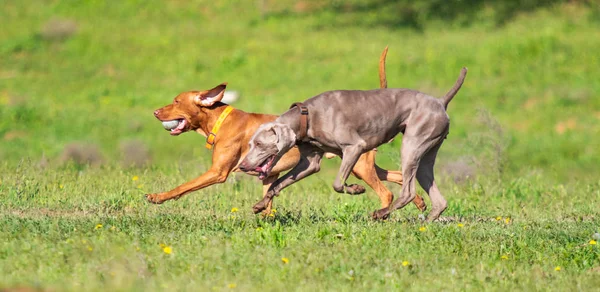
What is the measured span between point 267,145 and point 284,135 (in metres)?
0.17

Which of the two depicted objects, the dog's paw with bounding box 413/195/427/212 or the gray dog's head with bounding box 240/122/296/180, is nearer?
the gray dog's head with bounding box 240/122/296/180

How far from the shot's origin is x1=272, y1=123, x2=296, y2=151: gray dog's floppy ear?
8312mm

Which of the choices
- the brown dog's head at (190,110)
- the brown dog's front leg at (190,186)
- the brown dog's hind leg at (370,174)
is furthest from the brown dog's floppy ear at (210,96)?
the brown dog's hind leg at (370,174)

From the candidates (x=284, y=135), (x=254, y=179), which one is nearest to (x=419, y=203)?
(x=284, y=135)

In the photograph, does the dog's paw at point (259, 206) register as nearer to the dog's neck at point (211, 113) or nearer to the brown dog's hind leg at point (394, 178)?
the dog's neck at point (211, 113)

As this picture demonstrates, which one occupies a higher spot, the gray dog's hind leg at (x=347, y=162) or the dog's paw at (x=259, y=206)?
the gray dog's hind leg at (x=347, y=162)

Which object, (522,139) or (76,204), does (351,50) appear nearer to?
(522,139)

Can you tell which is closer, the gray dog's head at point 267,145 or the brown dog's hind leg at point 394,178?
the gray dog's head at point 267,145

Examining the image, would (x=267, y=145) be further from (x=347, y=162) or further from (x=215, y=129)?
(x=215, y=129)

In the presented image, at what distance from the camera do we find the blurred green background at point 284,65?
19656mm

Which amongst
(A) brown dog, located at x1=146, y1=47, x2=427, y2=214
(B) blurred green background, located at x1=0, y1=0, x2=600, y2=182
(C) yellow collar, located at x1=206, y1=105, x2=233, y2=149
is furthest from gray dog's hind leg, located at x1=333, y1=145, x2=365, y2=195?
(B) blurred green background, located at x1=0, y1=0, x2=600, y2=182

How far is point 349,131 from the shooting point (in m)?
8.60

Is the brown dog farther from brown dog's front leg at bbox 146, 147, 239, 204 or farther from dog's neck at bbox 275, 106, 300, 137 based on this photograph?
dog's neck at bbox 275, 106, 300, 137

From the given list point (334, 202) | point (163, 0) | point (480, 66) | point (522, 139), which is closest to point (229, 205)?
point (334, 202)
